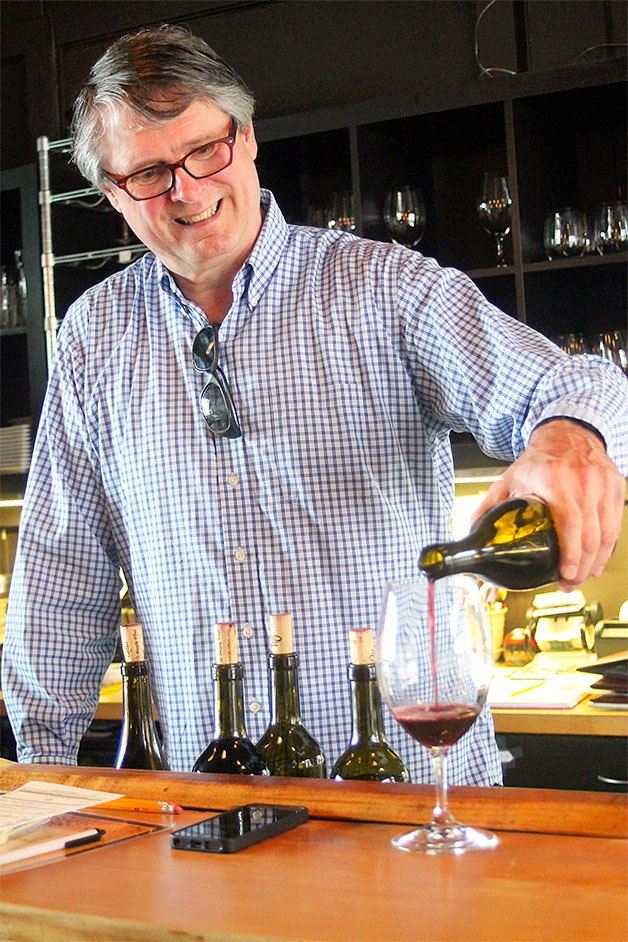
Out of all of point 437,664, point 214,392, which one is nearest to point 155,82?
point 214,392

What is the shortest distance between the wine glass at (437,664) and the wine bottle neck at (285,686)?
264 millimetres

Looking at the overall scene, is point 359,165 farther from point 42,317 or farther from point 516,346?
point 516,346

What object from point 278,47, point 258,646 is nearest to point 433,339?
point 258,646

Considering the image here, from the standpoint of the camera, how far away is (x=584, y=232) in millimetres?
3221

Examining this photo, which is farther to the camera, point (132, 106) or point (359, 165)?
point (359, 165)

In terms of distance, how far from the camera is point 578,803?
1.02m

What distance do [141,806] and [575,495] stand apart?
1.65 ft

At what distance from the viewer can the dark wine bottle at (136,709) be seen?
4.44 feet

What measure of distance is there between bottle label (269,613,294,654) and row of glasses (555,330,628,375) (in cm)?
200

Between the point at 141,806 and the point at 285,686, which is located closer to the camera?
the point at 141,806

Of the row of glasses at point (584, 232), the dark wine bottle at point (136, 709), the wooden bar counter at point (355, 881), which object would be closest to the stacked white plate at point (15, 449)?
the row of glasses at point (584, 232)

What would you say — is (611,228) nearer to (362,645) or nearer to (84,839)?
(362,645)

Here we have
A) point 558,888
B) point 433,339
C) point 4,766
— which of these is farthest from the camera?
point 433,339

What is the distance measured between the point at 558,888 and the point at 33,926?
1.21 feet
